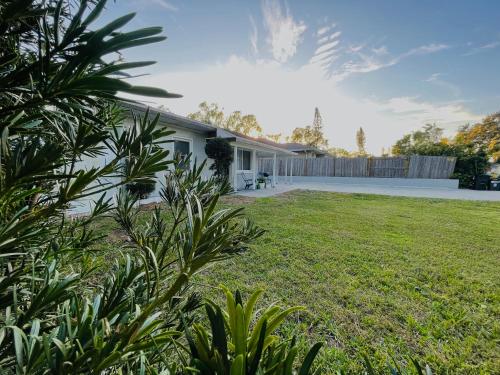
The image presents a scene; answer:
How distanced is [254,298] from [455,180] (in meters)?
24.4

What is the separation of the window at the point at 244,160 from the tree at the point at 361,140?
57.4 meters

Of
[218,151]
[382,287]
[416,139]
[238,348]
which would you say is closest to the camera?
[238,348]

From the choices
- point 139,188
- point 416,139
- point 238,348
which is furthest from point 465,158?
point 238,348

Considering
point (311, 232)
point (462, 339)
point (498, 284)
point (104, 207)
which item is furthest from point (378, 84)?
point (104, 207)

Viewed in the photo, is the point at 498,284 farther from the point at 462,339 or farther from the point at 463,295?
the point at 462,339

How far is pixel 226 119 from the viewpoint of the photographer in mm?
49938

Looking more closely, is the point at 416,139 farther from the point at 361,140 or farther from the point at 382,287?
the point at 382,287

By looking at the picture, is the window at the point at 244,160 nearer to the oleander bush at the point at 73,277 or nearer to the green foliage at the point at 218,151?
the green foliage at the point at 218,151

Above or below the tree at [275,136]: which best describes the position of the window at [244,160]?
below

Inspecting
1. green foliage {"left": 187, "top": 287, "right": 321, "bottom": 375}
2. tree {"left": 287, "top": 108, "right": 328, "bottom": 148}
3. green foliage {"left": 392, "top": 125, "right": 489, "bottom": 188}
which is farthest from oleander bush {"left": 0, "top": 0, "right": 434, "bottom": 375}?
tree {"left": 287, "top": 108, "right": 328, "bottom": 148}

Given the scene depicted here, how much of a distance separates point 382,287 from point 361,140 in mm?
69230

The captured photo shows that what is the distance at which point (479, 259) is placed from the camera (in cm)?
438

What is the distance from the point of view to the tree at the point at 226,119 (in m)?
46.9

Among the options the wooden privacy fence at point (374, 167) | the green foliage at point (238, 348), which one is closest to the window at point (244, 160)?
the wooden privacy fence at point (374, 167)
